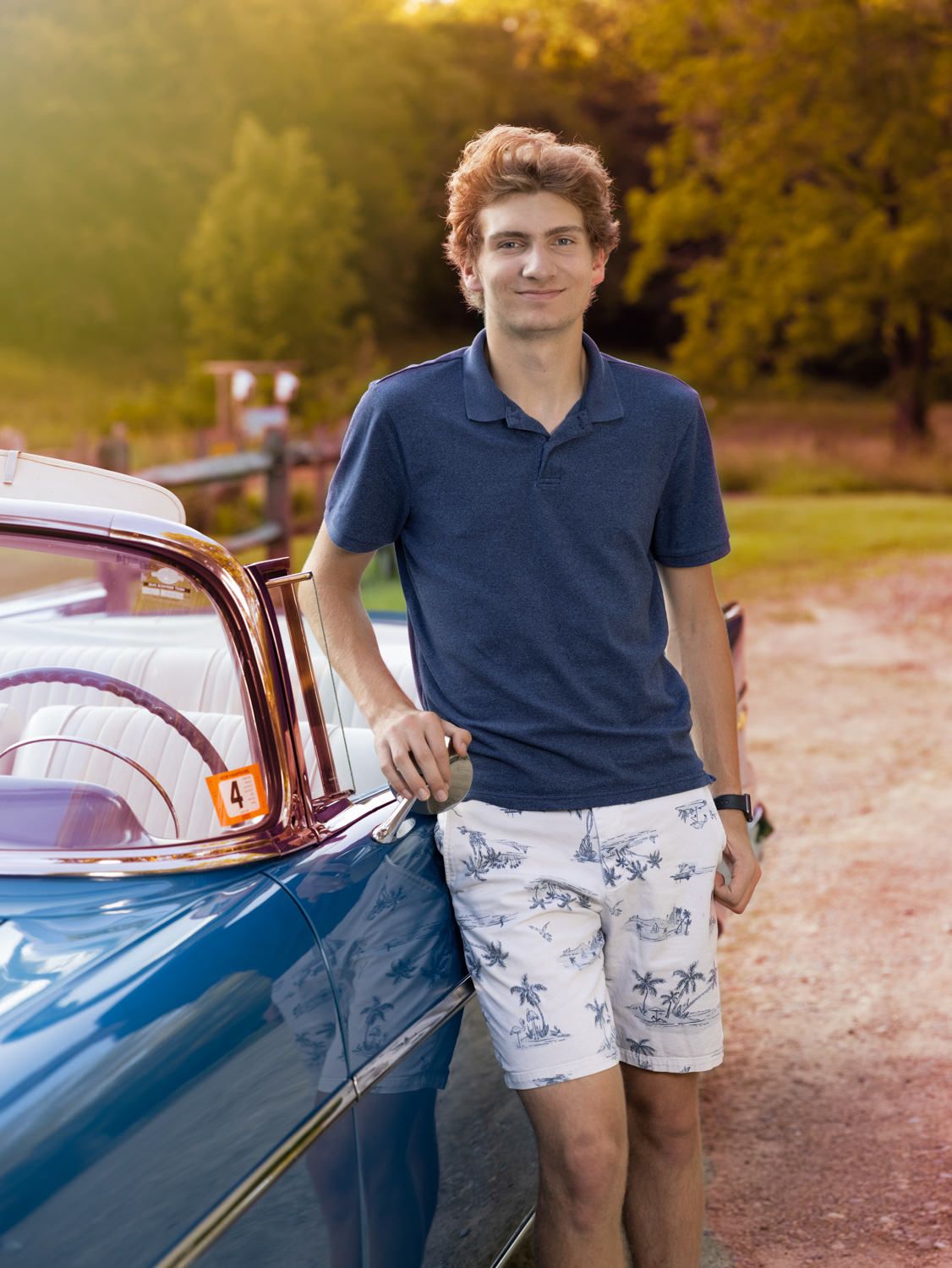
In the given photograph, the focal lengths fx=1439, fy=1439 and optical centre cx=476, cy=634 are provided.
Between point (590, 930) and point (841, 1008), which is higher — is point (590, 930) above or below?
above

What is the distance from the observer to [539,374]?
88.5 inches

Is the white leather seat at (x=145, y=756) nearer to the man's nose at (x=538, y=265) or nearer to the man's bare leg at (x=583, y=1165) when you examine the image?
the man's bare leg at (x=583, y=1165)

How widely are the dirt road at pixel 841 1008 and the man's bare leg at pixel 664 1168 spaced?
0.69 meters

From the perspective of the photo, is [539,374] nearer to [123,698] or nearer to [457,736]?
[457,736]

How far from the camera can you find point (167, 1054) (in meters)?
1.59

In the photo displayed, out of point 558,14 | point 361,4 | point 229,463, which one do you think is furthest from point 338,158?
point 229,463

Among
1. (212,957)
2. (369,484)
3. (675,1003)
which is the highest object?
(369,484)

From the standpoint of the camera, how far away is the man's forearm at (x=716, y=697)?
2.48 metres

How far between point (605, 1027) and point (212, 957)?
68cm

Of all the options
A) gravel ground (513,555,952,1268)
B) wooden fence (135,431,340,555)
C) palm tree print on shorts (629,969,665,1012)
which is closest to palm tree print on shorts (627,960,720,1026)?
palm tree print on shorts (629,969,665,1012)

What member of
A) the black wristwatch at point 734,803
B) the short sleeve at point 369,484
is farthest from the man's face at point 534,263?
the black wristwatch at point 734,803

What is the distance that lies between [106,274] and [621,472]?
145ft

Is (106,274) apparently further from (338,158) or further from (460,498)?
(460,498)

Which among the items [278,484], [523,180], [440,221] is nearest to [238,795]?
[523,180]
